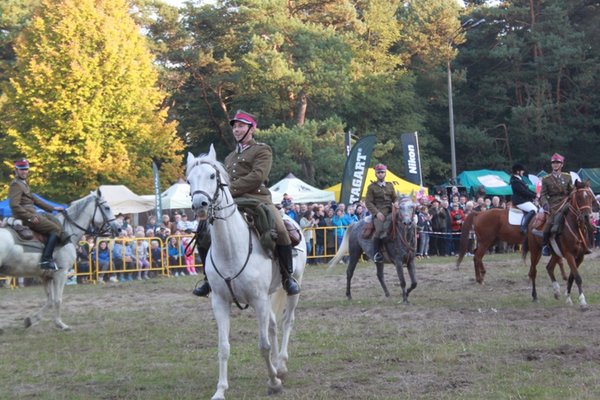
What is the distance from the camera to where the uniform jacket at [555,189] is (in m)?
15.8

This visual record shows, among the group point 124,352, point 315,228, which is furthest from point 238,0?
point 124,352

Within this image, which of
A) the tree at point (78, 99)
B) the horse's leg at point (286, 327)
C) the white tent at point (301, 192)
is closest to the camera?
the horse's leg at point (286, 327)

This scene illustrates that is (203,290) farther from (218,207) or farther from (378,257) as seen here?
(378,257)

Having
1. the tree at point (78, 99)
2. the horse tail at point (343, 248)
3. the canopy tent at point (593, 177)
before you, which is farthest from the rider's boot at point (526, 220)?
the canopy tent at point (593, 177)

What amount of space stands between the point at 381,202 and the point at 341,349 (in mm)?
6472

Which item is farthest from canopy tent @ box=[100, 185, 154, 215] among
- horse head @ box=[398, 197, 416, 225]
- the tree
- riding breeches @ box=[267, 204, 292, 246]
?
riding breeches @ box=[267, 204, 292, 246]

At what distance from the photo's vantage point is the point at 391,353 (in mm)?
10922

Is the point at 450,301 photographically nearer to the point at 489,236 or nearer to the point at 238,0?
the point at 489,236

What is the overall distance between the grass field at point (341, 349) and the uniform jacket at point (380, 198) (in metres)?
1.75

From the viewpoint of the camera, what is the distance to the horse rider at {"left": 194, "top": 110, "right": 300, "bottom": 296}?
31.3 feet

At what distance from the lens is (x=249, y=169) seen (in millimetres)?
9688

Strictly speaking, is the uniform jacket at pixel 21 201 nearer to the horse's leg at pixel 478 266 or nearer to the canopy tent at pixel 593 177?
the horse's leg at pixel 478 266

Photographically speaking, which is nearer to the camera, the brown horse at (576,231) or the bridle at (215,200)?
the bridle at (215,200)

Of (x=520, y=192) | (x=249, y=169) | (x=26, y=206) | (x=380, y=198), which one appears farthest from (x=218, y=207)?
(x=520, y=192)
